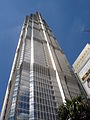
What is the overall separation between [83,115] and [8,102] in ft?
147

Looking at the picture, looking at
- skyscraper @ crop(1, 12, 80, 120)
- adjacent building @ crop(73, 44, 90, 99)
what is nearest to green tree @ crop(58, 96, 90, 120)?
skyscraper @ crop(1, 12, 80, 120)

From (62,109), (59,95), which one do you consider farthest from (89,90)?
(62,109)

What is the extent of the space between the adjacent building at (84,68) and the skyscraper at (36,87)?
1211 cm

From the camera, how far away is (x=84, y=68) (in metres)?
116

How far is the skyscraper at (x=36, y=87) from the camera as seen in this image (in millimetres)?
62459

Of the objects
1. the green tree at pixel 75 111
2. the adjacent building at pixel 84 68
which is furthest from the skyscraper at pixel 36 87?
the green tree at pixel 75 111

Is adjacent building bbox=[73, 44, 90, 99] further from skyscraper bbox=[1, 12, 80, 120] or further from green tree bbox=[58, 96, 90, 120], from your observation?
green tree bbox=[58, 96, 90, 120]

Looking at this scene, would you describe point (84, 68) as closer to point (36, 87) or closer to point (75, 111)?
point (36, 87)

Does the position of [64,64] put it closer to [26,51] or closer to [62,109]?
[26,51]

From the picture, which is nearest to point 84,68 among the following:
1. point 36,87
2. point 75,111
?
point 36,87

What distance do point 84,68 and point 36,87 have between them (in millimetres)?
50597

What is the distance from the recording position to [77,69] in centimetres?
12325

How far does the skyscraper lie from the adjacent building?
12108 millimetres

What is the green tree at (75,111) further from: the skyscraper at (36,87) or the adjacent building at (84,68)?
the adjacent building at (84,68)
